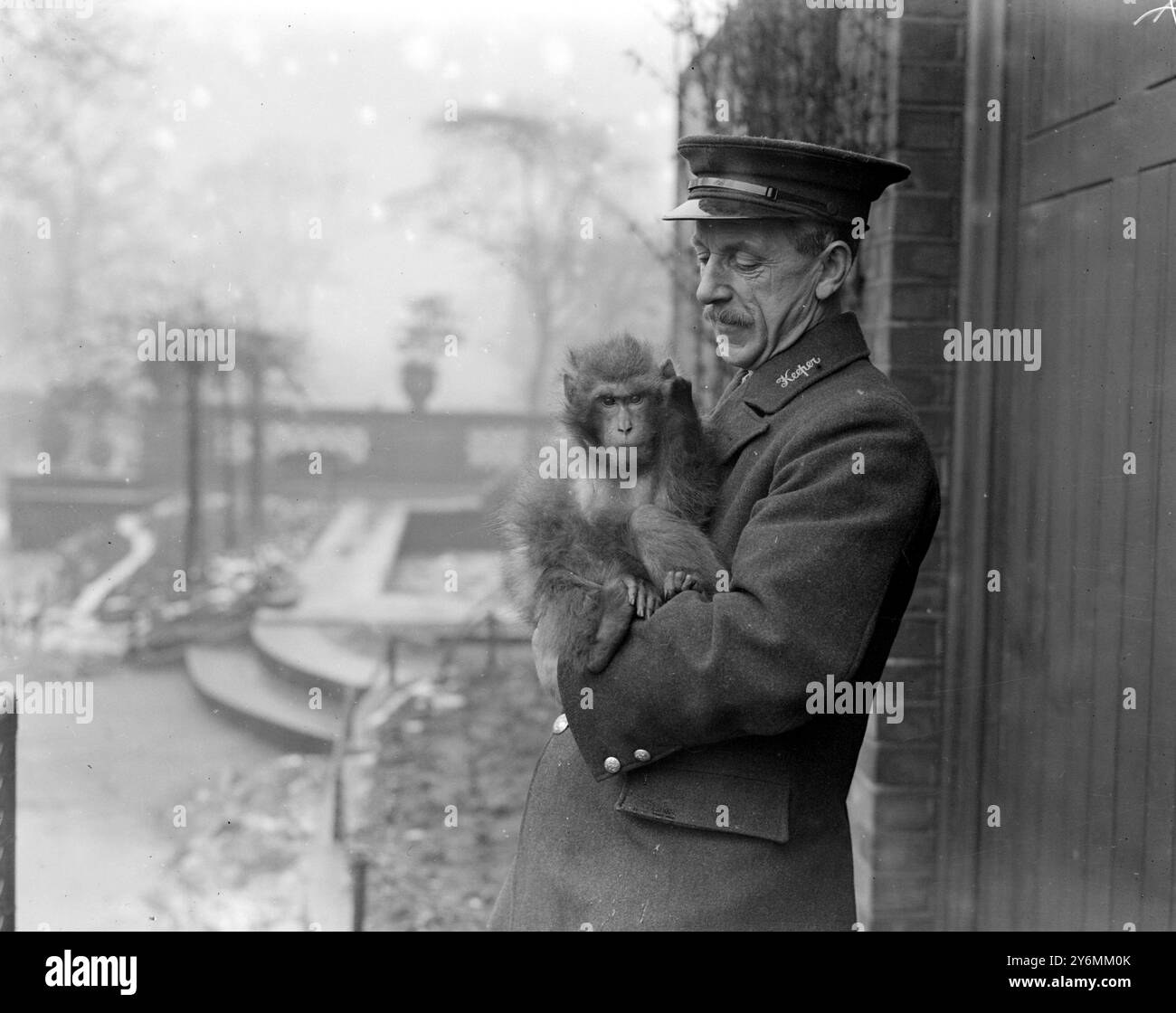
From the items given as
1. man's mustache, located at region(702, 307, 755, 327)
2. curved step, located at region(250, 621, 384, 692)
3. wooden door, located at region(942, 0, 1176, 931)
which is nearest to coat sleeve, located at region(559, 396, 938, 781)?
man's mustache, located at region(702, 307, 755, 327)

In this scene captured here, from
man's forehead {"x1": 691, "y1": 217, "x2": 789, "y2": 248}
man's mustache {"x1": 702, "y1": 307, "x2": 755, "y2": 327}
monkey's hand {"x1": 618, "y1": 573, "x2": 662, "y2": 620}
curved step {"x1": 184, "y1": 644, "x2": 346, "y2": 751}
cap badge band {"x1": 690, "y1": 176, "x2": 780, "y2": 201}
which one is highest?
cap badge band {"x1": 690, "y1": 176, "x2": 780, "y2": 201}

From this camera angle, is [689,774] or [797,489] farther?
[689,774]

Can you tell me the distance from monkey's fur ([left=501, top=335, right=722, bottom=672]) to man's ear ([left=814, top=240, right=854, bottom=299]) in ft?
1.17

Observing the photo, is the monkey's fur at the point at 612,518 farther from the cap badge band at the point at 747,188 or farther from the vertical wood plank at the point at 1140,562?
the vertical wood plank at the point at 1140,562

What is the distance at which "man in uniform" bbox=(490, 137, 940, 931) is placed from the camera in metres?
2.02

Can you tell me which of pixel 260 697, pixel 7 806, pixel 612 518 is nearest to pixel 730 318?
pixel 612 518

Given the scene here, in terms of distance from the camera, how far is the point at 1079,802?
3.24 metres

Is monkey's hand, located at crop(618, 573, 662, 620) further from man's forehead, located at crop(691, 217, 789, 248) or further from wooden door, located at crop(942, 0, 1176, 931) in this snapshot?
wooden door, located at crop(942, 0, 1176, 931)

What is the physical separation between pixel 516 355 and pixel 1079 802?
378cm

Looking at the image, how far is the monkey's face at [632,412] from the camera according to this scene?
2.49 metres

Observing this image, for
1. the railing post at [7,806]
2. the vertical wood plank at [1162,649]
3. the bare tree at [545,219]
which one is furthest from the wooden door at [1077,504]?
the railing post at [7,806]
